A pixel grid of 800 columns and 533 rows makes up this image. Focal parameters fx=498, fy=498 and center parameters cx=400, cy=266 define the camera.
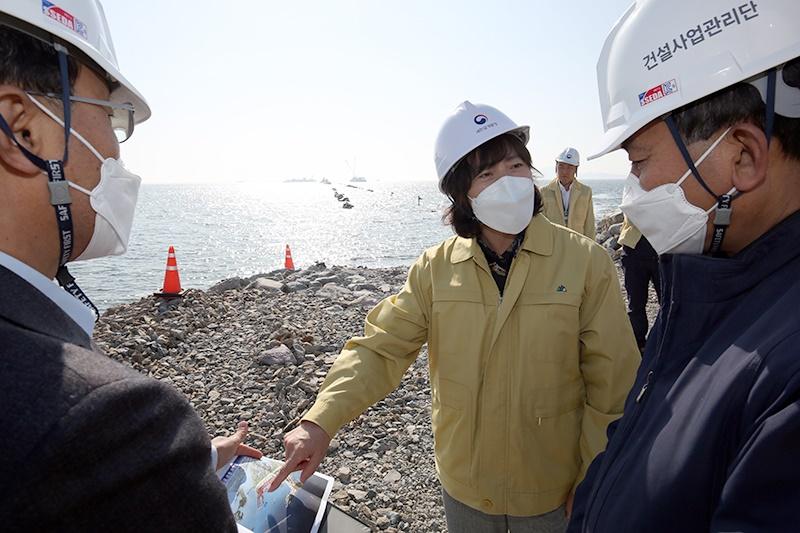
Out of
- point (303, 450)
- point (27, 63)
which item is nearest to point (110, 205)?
point (27, 63)

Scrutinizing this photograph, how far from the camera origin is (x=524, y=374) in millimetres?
2146

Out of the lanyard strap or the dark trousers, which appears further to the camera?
the dark trousers

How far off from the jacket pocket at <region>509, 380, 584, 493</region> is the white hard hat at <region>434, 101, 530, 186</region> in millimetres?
1222

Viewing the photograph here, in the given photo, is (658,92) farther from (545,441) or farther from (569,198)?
(569,198)

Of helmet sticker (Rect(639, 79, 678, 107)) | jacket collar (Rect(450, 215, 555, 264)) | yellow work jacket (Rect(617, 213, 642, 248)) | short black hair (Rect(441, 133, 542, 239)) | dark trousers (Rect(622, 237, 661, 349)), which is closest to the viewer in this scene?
helmet sticker (Rect(639, 79, 678, 107))

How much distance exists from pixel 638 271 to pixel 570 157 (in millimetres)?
2002

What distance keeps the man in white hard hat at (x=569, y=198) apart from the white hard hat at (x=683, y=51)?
5.44 meters

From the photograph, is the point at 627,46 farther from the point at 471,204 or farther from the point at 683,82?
the point at 471,204

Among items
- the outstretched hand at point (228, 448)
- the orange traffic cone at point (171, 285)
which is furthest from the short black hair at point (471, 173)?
the orange traffic cone at point (171, 285)

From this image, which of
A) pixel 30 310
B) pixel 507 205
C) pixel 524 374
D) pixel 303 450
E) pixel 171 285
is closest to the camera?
pixel 30 310

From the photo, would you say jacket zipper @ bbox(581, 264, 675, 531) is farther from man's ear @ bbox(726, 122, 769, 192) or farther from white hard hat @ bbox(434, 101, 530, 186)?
white hard hat @ bbox(434, 101, 530, 186)

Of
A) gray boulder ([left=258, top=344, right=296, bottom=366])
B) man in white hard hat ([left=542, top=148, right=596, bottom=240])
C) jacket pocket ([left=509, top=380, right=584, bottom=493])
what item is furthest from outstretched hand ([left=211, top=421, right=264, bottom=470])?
man in white hard hat ([left=542, top=148, right=596, bottom=240])

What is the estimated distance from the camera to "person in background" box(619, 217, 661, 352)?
564cm

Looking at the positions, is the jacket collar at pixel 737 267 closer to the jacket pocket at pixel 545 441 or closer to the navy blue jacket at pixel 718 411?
the navy blue jacket at pixel 718 411
